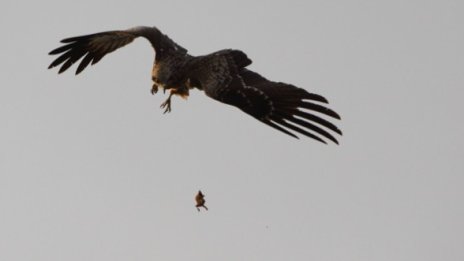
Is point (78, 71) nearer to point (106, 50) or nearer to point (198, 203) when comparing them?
point (106, 50)

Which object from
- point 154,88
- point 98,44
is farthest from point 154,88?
point 98,44

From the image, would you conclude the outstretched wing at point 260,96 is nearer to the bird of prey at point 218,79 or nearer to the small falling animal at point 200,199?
the bird of prey at point 218,79

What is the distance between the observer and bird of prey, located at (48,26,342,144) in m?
15.3

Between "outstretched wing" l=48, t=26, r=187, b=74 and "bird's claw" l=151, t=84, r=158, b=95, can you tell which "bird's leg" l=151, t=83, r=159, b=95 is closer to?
"bird's claw" l=151, t=84, r=158, b=95

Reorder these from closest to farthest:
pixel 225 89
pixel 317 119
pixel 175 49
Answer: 1. pixel 317 119
2. pixel 225 89
3. pixel 175 49

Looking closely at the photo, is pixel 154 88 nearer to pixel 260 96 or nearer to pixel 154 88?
pixel 154 88

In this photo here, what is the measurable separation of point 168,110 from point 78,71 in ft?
9.55

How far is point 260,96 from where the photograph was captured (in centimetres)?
1616

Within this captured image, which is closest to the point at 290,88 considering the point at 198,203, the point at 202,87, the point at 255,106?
the point at 255,106

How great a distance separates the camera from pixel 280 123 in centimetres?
1543

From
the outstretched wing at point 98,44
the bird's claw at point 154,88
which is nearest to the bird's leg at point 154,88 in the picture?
the bird's claw at point 154,88

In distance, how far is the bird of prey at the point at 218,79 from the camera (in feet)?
50.1

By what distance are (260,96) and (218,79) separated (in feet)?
3.67

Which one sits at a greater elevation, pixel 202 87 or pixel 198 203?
pixel 202 87
